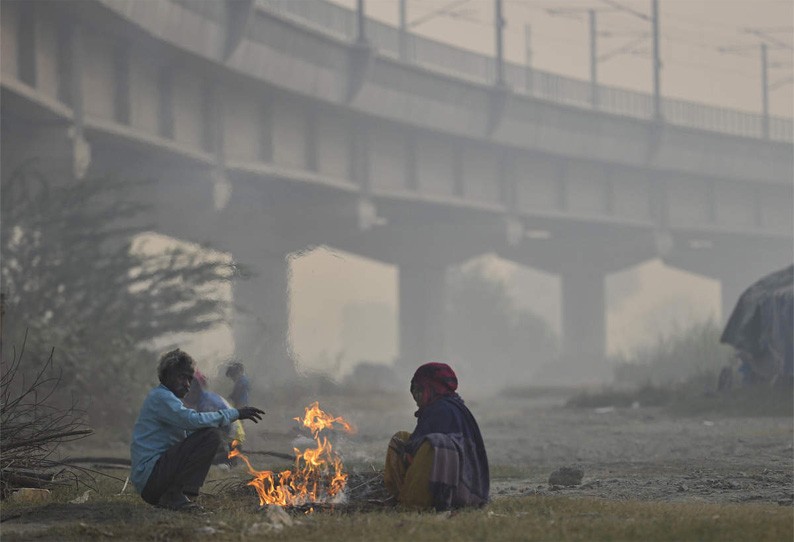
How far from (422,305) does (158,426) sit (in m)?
42.8

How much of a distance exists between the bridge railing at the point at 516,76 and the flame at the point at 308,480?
67.5 feet

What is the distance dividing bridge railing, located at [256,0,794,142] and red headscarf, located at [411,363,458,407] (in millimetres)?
21448

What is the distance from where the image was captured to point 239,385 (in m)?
11.8

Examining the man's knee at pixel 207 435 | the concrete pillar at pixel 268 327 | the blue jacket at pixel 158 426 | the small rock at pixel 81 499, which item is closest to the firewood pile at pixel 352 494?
the man's knee at pixel 207 435

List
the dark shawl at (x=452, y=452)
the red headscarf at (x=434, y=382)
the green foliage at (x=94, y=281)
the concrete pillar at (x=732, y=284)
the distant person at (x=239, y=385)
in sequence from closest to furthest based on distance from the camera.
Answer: the dark shawl at (x=452, y=452) < the red headscarf at (x=434, y=382) < the distant person at (x=239, y=385) < the green foliage at (x=94, y=281) < the concrete pillar at (x=732, y=284)

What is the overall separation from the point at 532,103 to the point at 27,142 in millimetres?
21678

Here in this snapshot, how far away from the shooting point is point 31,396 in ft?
64.1

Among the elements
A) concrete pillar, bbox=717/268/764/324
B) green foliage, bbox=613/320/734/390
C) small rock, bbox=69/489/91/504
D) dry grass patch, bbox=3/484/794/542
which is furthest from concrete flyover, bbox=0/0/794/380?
green foliage, bbox=613/320/734/390

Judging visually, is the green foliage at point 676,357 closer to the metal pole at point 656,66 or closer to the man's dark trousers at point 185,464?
the metal pole at point 656,66

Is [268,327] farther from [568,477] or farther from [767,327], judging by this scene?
Result: [767,327]

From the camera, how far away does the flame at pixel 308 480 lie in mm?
9234

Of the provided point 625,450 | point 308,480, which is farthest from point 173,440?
point 625,450

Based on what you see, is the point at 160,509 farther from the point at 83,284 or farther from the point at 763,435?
the point at 83,284

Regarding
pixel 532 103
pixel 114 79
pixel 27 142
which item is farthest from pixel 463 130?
pixel 27 142
